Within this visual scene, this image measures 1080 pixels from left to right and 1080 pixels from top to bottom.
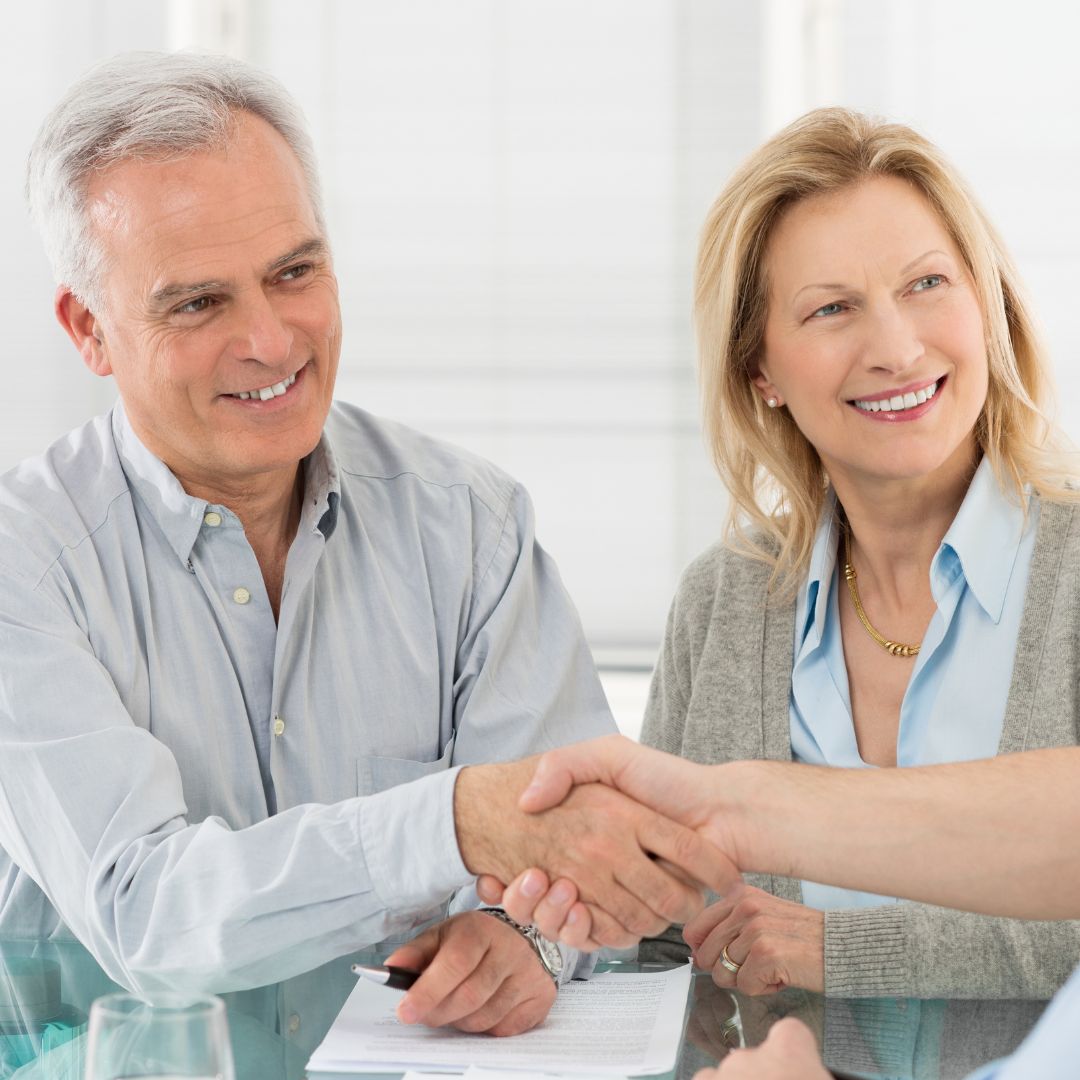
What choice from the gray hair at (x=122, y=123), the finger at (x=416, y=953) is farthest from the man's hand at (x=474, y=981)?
the gray hair at (x=122, y=123)

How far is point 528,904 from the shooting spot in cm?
143

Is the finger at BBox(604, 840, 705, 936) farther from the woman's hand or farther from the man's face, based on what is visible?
the man's face

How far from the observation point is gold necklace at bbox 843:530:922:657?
193cm

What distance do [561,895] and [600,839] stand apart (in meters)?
0.07

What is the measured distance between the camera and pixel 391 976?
136cm

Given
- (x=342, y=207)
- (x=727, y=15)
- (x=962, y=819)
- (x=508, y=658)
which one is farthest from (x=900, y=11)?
(x=962, y=819)

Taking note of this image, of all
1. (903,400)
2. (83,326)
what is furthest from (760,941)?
(83,326)

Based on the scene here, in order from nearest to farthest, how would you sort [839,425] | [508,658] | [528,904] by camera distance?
1. [528,904]
2. [508,658]
3. [839,425]

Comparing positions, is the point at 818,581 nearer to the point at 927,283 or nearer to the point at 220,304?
the point at 927,283

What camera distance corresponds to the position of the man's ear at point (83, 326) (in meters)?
1.74

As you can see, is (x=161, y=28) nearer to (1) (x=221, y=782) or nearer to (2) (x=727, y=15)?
(2) (x=727, y=15)

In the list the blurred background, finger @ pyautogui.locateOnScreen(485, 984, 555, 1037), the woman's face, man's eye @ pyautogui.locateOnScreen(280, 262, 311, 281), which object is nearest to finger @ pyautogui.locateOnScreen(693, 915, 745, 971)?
finger @ pyautogui.locateOnScreen(485, 984, 555, 1037)

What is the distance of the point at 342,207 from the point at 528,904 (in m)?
2.66

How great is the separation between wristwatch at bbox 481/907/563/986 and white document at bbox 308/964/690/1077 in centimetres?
3
